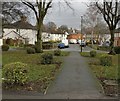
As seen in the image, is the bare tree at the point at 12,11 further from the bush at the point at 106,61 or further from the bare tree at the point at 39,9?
the bush at the point at 106,61

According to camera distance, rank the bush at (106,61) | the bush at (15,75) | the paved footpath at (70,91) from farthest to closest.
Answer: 1. the bush at (106,61)
2. the bush at (15,75)
3. the paved footpath at (70,91)

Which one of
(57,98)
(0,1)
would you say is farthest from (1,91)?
(0,1)

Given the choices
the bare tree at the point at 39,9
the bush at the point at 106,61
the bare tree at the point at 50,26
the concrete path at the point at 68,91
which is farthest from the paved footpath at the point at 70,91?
the bare tree at the point at 50,26

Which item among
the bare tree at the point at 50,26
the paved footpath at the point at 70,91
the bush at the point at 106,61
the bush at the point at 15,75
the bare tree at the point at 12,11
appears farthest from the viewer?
the bare tree at the point at 50,26

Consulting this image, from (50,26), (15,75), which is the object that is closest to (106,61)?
(15,75)

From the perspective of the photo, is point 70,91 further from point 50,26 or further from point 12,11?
point 50,26

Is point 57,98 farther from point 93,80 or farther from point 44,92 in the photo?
point 93,80

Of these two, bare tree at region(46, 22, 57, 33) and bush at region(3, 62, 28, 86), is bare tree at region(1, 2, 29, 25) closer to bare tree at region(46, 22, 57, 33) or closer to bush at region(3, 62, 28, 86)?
bush at region(3, 62, 28, 86)

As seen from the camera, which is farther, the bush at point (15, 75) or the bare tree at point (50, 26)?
the bare tree at point (50, 26)

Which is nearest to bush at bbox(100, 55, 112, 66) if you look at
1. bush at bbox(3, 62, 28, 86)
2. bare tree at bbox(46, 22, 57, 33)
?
bush at bbox(3, 62, 28, 86)

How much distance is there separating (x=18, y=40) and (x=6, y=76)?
209 ft

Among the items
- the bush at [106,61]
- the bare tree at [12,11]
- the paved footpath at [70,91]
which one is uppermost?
the bare tree at [12,11]

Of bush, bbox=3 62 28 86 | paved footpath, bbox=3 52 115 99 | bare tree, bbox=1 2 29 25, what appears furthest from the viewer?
bare tree, bbox=1 2 29 25

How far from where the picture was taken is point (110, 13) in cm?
3856
